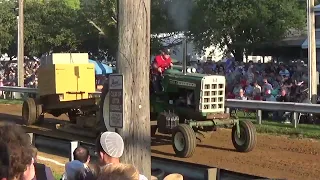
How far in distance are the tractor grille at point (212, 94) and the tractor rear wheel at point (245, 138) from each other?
1.96 feet

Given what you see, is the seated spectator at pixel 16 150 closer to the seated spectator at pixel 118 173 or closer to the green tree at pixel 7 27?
the seated spectator at pixel 118 173

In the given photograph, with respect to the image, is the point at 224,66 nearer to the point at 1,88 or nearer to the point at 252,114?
the point at 252,114

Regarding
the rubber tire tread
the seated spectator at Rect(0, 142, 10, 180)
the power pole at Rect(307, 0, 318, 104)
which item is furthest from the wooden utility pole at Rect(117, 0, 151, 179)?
the power pole at Rect(307, 0, 318, 104)

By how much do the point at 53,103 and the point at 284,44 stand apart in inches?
993

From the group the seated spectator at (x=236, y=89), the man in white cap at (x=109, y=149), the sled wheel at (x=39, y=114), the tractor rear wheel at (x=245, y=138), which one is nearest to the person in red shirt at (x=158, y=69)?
the tractor rear wheel at (x=245, y=138)

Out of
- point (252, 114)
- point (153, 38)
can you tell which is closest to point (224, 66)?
point (252, 114)

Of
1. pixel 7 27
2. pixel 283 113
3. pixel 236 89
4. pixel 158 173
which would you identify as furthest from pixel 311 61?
pixel 7 27

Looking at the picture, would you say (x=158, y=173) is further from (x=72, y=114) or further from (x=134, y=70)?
(x=72, y=114)

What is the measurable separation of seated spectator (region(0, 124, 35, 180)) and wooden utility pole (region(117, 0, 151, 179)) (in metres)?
2.51

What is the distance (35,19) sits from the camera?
49.5 metres

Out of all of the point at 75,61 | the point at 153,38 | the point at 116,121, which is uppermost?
the point at 153,38

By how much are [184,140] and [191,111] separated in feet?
3.44

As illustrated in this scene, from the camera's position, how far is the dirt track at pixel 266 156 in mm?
10562

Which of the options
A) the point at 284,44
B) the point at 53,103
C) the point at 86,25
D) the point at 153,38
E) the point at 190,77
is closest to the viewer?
the point at 190,77
